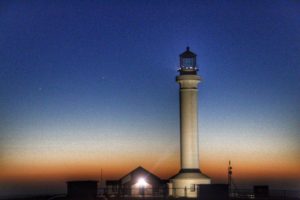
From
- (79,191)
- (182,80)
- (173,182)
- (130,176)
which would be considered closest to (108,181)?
(130,176)

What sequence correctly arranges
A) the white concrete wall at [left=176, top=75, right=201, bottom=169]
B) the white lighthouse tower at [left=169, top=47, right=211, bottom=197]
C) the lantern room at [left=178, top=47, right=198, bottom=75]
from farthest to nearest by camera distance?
the lantern room at [left=178, top=47, right=198, bottom=75]
the white concrete wall at [left=176, top=75, right=201, bottom=169]
the white lighthouse tower at [left=169, top=47, right=211, bottom=197]

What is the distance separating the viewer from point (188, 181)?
79.3 m

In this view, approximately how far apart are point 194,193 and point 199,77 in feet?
45.1

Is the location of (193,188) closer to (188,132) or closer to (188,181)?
(188,181)

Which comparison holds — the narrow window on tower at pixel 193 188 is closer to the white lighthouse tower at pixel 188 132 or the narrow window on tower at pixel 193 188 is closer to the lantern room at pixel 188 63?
the white lighthouse tower at pixel 188 132

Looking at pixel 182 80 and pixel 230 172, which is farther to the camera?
pixel 230 172

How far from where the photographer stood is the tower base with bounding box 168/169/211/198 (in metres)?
78.9

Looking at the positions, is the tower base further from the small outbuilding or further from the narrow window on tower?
the small outbuilding

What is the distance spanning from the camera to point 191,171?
79938mm

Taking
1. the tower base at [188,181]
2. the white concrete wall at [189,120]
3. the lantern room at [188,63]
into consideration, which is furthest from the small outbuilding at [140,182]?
the lantern room at [188,63]

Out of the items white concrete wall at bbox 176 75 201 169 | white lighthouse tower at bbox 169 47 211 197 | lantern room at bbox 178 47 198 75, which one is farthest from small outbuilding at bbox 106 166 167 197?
lantern room at bbox 178 47 198 75

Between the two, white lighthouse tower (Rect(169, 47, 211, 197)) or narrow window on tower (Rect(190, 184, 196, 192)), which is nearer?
narrow window on tower (Rect(190, 184, 196, 192))

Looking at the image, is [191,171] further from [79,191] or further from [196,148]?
[79,191]

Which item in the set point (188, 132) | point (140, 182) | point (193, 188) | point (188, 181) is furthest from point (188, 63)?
point (140, 182)
